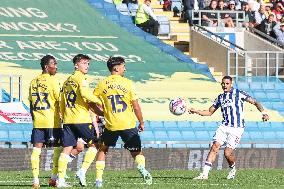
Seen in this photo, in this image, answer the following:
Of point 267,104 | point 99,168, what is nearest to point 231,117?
point 99,168

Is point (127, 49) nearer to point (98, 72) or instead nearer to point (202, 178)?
point (98, 72)

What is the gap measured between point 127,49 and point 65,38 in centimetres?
169

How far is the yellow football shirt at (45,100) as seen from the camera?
16625mm

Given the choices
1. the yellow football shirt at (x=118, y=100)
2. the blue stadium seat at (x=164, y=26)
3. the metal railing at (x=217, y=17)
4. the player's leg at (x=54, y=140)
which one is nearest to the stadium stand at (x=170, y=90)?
the blue stadium seat at (x=164, y=26)

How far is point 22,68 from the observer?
29.4 m

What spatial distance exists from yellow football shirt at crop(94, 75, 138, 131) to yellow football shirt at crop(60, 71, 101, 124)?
321 mm

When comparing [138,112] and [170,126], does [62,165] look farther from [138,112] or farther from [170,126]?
[170,126]

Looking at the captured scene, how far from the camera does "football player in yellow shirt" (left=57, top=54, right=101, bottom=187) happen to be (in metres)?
16.2

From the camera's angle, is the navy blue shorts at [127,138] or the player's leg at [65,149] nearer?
the navy blue shorts at [127,138]

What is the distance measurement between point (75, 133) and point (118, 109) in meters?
0.79

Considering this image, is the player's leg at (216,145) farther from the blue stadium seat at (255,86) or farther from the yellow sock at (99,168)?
the blue stadium seat at (255,86)

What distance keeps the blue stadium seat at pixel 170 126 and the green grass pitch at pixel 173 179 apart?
6.06 meters

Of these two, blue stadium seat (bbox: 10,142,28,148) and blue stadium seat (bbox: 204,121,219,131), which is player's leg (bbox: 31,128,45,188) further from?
blue stadium seat (bbox: 204,121,219,131)

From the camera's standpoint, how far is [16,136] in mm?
26141
